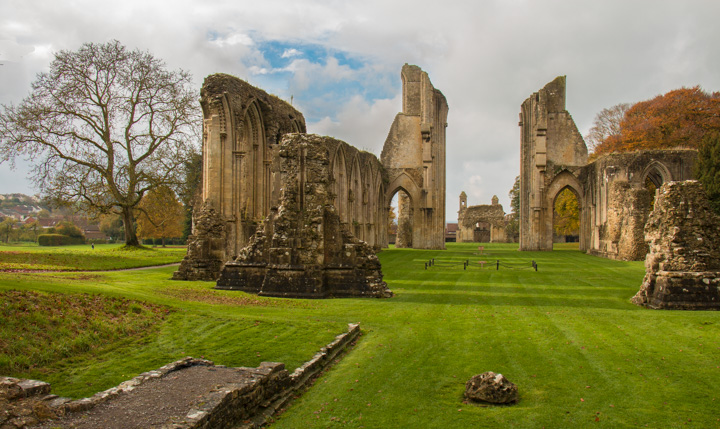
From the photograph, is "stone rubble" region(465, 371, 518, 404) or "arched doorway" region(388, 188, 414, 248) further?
"arched doorway" region(388, 188, 414, 248)

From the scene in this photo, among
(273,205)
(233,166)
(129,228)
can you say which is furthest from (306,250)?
(129,228)

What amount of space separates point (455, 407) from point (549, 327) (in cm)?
443

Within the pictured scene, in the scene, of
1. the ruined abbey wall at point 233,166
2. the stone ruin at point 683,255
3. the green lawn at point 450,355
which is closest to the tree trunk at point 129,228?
the ruined abbey wall at point 233,166

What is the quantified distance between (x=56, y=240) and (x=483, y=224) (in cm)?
5149

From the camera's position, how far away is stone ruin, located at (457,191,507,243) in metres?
64.3

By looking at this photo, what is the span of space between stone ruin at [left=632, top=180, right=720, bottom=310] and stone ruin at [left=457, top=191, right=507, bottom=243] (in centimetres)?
5341

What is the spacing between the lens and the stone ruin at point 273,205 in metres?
13.0

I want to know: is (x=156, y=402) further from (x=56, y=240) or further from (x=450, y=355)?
(x=56, y=240)

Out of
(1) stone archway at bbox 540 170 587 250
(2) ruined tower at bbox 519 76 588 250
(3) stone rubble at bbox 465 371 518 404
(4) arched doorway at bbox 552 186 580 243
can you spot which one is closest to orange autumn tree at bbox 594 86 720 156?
(2) ruined tower at bbox 519 76 588 250

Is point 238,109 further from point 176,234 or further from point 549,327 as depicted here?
point 176,234

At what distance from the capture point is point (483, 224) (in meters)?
66.4

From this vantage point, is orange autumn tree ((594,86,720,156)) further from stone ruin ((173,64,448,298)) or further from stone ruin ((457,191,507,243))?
stone ruin ((457,191,507,243))

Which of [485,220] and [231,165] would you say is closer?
[231,165]

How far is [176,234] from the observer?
4334 centimetres
